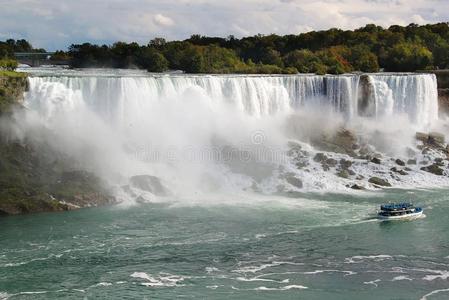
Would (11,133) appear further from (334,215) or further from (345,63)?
(345,63)

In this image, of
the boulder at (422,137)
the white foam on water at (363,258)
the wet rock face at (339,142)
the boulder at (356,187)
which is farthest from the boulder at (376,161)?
the white foam on water at (363,258)

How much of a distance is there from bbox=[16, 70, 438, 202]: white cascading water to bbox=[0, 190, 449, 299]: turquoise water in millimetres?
5017

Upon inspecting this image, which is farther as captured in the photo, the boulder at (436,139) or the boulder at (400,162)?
the boulder at (436,139)

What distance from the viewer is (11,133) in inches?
1431

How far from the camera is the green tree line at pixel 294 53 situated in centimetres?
6531

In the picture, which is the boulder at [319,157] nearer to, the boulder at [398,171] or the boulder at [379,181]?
the boulder at [379,181]

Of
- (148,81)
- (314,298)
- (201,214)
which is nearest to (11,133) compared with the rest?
(148,81)

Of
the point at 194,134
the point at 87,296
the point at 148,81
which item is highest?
the point at 148,81

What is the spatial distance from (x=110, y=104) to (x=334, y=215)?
15.3 meters

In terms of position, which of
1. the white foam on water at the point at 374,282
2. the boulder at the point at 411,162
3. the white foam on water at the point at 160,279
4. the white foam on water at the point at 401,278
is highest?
the boulder at the point at 411,162

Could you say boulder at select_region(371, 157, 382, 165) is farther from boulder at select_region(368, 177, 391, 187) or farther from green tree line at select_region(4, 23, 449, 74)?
green tree line at select_region(4, 23, 449, 74)

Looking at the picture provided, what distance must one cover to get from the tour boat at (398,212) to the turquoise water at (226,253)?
407 mm

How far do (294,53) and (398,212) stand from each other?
4110cm

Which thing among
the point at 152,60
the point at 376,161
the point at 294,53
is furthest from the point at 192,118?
the point at 294,53
